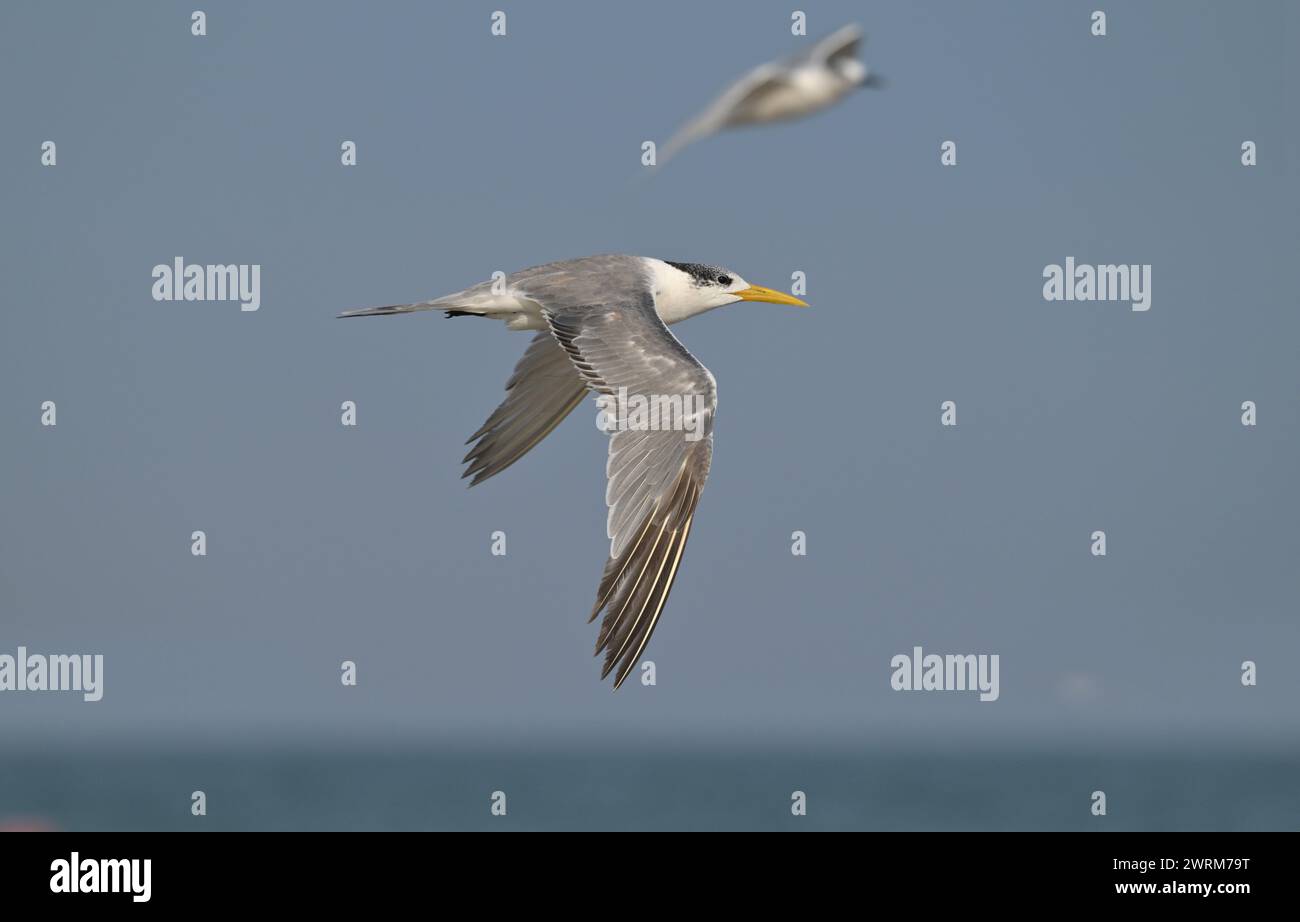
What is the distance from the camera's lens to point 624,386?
12.9m

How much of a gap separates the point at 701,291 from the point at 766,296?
1.75ft

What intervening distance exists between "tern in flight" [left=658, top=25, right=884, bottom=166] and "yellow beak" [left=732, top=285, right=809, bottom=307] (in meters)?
2.13

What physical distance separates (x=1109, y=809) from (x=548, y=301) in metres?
60.8

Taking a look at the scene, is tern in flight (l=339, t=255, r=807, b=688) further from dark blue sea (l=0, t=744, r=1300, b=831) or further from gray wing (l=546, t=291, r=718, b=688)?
dark blue sea (l=0, t=744, r=1300, b=831)

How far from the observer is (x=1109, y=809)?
71.4m

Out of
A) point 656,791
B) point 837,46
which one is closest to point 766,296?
point 837,46

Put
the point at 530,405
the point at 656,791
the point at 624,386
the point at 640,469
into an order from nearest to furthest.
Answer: the point at 640,469
the point at 624,386
the point at 530,405
the point at 656,791

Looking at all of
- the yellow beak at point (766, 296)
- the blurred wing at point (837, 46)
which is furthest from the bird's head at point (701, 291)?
the blurred wing at point (837, 46)

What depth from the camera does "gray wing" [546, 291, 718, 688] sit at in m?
11.9

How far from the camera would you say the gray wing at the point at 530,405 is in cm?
1558

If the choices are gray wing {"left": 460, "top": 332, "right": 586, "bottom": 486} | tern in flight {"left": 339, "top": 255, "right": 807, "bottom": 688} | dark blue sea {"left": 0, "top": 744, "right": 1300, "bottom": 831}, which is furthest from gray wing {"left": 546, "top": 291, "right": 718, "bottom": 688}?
dark blue sea {"left": 0, "top": 744, "right": 1300, "bottom": 831}

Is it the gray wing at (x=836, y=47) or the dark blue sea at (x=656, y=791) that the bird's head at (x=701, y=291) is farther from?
the dark blue sea at (x=656, y=791)

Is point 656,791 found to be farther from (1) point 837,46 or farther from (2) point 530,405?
(1) point 837,46
